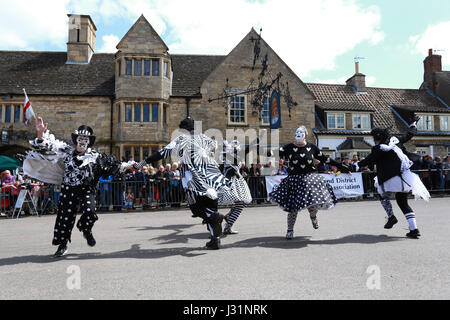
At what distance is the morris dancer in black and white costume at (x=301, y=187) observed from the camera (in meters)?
6.14

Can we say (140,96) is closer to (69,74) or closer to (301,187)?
Result: (69,74)

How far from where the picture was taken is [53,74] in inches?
896

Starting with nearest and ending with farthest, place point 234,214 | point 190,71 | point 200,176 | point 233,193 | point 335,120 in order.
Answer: point 200,176, point 233,193, point 234,214, point 190,71, point 335,120

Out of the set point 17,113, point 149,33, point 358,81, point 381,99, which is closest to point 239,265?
point 149,33

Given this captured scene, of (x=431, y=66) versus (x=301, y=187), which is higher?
(x=431, y=66)

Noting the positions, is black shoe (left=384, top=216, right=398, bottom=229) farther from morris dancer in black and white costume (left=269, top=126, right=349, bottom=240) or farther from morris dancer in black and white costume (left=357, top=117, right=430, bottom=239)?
morris dancer in black and white costume (left=269, top=126, right=349, bottom=240)

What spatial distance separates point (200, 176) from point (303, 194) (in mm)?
1861

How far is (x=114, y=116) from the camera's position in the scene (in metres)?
21.6

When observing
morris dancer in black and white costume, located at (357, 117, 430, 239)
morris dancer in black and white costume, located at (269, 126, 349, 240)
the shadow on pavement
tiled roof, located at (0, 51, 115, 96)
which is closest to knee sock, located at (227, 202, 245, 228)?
the shadow on pavement

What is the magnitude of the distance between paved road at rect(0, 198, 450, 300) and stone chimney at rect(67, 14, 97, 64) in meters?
19.0
